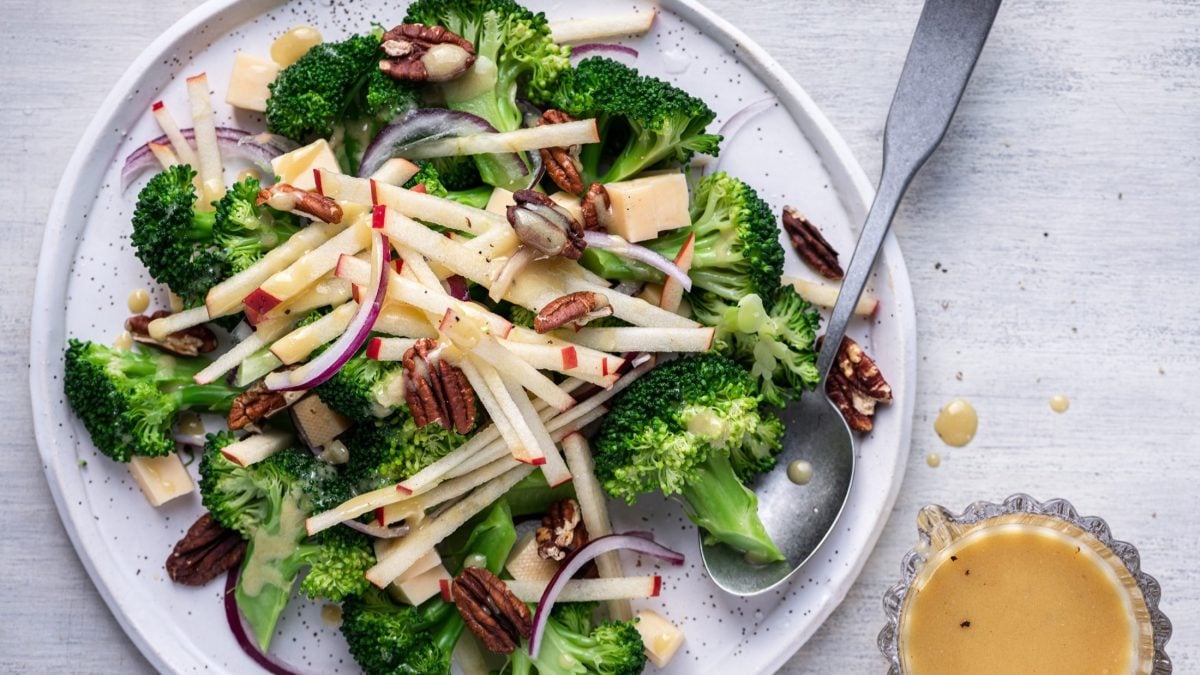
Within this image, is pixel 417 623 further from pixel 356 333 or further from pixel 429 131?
pixel 429 131

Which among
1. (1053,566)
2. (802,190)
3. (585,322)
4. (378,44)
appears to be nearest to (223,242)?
(378,44)

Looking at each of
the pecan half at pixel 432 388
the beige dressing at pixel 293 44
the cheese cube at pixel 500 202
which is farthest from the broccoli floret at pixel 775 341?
the beige dressing at pixel 293 44

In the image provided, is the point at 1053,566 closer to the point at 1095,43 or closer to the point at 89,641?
the point at 1095,43

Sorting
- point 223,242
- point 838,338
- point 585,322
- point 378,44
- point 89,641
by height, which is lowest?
point 89,641

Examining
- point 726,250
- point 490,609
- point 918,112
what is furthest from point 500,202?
point 918,112

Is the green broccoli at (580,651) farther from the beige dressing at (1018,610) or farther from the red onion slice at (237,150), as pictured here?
the red onion slice at (237,150)

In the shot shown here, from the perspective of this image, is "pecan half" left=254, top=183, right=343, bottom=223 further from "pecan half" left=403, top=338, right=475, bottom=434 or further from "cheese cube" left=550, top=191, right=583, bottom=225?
"cheese cube" left=550, top=191, right=583, bottom=225

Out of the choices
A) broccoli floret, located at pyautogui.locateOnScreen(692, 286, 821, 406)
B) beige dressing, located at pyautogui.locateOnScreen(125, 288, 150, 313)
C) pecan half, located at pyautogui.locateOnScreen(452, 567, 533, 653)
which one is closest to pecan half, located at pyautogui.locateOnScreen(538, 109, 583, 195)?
broccoli floret, located at pyautogui.locateOnScreen(692, 286, 821, 406)

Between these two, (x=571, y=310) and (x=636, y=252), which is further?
Answer: (x=636, y=252)
